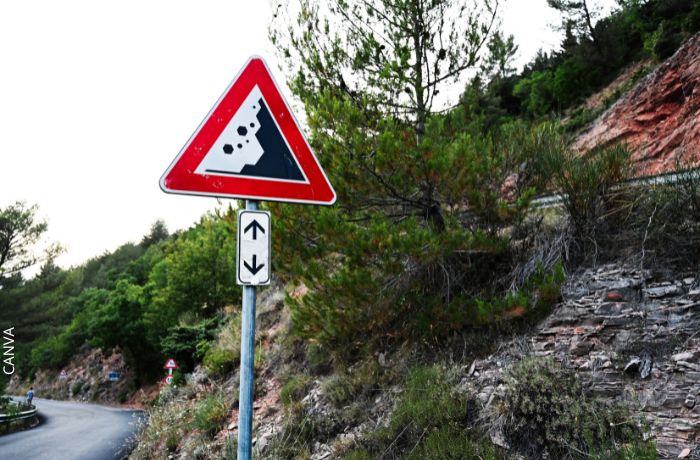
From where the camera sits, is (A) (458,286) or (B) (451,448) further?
(A) (458,286)

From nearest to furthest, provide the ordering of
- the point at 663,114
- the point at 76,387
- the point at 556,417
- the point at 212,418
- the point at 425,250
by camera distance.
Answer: the point at 556,417
the point at 425,250
the point at 212,418
the point at 663,114
the point at 76,387

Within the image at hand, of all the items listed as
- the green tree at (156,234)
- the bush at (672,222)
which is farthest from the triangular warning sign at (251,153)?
the green tree at (156,234)

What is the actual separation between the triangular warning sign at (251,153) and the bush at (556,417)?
210 centimetres

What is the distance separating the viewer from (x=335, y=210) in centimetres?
483

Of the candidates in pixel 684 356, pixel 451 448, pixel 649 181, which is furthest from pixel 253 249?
pixel 649 181

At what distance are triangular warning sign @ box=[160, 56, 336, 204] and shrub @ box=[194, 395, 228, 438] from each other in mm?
4925

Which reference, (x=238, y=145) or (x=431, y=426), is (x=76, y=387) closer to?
(x=431, y=426)

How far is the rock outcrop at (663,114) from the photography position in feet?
27.7

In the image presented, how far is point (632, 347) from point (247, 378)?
2901 mm

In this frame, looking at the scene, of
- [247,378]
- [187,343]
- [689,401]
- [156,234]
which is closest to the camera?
[247,378]

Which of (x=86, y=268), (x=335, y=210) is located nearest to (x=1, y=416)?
(x=335, y=210)

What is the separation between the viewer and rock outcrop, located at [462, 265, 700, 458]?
3143mm

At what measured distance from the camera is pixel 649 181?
15.6 feet

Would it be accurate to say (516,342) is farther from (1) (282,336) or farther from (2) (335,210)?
(1) (282,336)
